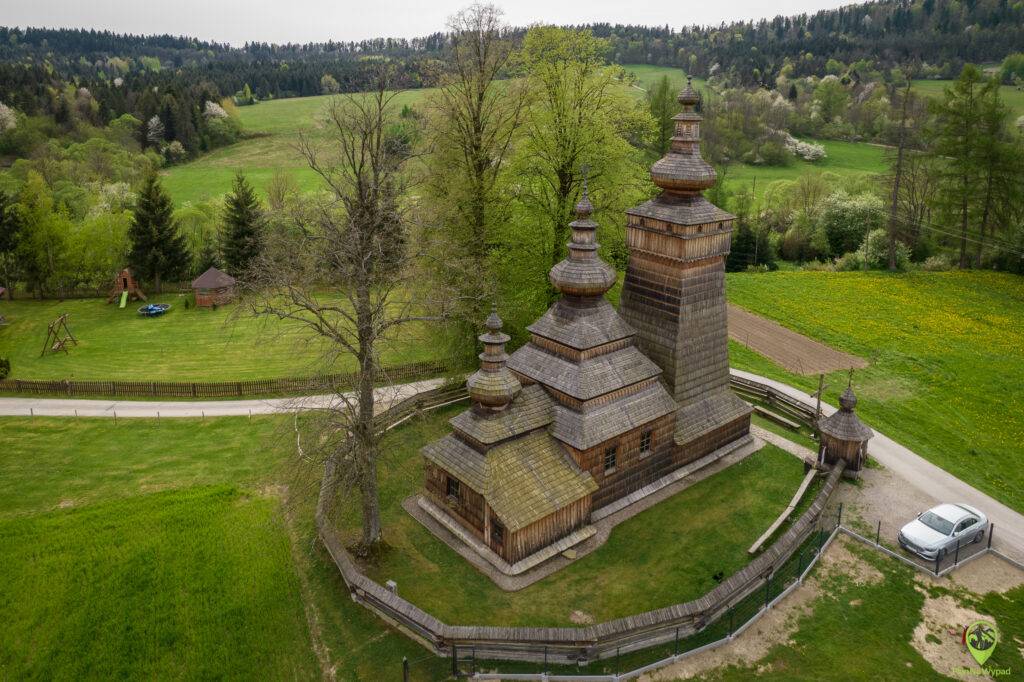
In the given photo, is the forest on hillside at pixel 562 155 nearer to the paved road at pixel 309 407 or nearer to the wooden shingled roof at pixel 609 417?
Answer: the wooden shingled roof at pixel 609 417

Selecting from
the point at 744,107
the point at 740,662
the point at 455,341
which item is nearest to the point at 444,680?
the point at 740,662

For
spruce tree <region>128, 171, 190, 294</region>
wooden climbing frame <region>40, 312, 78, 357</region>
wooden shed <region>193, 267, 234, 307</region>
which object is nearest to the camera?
wooden climbing frame <region>40, 312, 78, 357</region>

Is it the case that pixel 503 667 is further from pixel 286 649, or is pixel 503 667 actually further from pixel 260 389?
pixel 260 389

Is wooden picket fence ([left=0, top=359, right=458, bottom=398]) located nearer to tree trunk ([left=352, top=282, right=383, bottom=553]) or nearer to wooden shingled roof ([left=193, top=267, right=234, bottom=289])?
tree trunk ([left=352, top=282, right=383, bottom=553])

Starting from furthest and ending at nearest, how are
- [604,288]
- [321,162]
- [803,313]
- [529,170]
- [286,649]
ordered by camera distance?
[803,313]
[529,170]
[321,162]
[604,288]
[286,649]

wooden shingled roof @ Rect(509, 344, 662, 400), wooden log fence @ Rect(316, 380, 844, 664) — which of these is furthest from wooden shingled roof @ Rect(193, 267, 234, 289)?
wooden log fence @ Rect(316, 380, 844, 664)

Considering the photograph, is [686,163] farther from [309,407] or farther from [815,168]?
[815,168]
